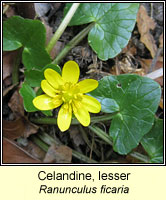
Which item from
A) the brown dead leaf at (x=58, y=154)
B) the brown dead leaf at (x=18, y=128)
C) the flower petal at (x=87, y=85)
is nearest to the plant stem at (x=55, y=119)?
the brown dead leaf at (x=18, y=128)

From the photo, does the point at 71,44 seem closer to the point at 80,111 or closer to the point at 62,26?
the point at 62,26

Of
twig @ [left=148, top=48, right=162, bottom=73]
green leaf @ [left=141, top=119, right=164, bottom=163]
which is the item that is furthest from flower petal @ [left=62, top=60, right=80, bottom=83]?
twig @ [left=148, top=48, right=162, bottom=73]

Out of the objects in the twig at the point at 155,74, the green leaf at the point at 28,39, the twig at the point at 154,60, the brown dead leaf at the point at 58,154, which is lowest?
the brown dead leaf at the point at 58,154

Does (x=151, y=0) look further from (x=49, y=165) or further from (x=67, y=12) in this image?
(x=49, y=165)

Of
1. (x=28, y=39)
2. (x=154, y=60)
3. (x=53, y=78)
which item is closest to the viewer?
(x=53, y=78)

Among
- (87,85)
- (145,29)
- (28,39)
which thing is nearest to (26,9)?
(28,39)

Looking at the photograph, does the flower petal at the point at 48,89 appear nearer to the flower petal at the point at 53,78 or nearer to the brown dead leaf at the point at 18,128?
the flower petal at the point at 53,78

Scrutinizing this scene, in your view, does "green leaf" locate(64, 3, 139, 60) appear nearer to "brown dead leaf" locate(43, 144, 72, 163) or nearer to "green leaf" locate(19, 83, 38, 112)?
"green leaf" locate(19, 83, 38, 112)
